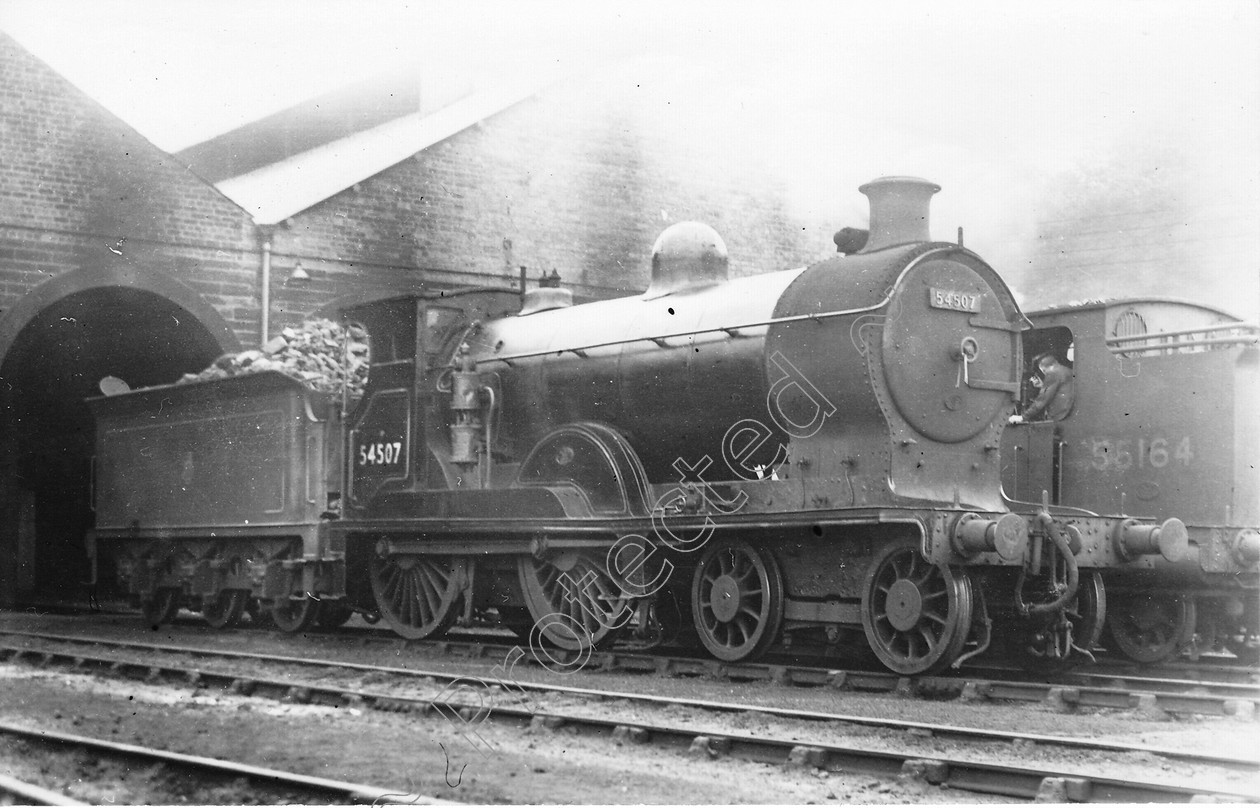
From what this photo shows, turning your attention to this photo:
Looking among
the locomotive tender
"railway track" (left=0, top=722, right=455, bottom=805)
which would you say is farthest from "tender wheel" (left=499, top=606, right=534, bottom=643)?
"railway track" (left=0, top=722, right=455, bottom=805)

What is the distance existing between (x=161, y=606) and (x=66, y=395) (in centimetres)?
857

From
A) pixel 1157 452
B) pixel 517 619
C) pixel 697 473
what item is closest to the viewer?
pixel 697 473

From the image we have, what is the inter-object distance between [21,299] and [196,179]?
2834mm

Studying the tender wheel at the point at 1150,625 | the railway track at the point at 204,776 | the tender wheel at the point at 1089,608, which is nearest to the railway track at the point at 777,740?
the railway track at the point at 204,776

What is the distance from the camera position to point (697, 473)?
10.9 metres

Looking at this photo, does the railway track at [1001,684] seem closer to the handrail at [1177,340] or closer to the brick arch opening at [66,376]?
the handrail at [1177,340]

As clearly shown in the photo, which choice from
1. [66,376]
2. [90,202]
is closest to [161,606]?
[90,202]

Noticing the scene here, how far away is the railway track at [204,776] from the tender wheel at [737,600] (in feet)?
13.7

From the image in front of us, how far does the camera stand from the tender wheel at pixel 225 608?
14945 mm

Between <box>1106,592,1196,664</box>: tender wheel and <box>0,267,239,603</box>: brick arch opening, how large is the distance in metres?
12.8

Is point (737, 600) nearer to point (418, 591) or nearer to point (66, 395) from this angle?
point (418, 591)

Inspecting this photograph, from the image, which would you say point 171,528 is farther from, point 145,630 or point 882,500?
point 882,500

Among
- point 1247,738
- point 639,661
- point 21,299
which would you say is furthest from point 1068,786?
point 21,299

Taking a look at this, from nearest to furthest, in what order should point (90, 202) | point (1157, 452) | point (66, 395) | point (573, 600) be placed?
1. point (573, 600)
2. point (1157, 452)
3. point (90, 202)
4. point (66, 395)
